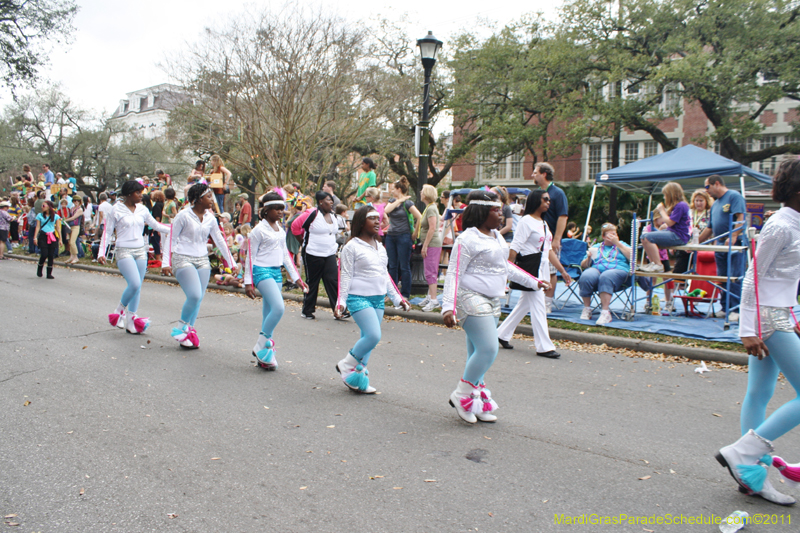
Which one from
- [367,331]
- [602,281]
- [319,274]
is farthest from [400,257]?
[367,331]

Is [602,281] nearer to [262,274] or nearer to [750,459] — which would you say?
[262,274]

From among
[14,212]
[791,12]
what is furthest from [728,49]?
[14,212]

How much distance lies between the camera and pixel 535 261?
7.39 m

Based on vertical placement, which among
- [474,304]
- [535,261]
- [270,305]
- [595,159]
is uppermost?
[595,159]

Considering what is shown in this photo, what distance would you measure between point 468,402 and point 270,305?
2.58m

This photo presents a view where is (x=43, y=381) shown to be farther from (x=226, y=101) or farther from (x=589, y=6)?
(x=589, y=6)

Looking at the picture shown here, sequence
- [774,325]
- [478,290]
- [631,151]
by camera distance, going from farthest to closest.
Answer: [631,151]
[478,290]
[774,325]

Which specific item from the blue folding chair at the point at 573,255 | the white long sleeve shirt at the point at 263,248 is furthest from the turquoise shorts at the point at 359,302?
the blue folding chair at the point at 573,255

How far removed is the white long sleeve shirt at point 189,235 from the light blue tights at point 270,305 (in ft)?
3.64

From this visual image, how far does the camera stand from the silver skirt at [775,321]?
10.7 ft

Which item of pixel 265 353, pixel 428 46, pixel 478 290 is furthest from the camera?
pixel 428 46

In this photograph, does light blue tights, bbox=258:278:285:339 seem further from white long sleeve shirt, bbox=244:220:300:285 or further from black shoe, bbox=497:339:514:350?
black shoe, bbox=497:339:514:350

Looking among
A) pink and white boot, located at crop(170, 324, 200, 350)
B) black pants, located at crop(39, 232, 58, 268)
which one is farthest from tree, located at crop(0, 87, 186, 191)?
pink and white boot, located at crop(170, 324, 200, 350)

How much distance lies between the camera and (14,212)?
2391 centimetres
